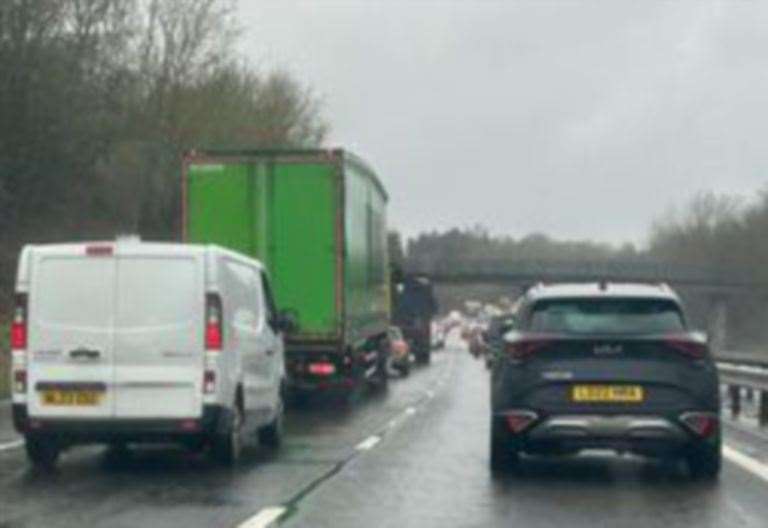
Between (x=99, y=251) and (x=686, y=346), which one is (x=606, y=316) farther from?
(x=99, y=251)

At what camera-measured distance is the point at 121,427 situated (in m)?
18.7

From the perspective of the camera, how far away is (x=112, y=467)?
19625 millimetres

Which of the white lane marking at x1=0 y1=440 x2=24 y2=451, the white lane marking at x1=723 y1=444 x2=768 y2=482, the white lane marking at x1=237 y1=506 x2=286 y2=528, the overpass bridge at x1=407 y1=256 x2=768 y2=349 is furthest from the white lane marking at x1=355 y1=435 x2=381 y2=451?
the overpass bridge at x1=407 y1=256 x2=768 y2=349

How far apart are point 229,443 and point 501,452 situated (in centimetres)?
250

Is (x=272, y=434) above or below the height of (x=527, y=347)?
below

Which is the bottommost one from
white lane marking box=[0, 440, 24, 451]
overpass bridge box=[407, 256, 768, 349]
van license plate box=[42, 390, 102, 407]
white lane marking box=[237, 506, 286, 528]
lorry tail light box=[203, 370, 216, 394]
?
white lane marking box=[237, 506, 286, 528]

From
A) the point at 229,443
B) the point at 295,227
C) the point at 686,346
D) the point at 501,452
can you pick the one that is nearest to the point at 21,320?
the point at 229,443

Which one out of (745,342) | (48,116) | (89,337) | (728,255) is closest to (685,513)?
(89,337)

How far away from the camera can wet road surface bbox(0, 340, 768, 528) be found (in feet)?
49.2

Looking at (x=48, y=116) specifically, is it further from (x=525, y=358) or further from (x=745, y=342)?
(x=745, y=342)

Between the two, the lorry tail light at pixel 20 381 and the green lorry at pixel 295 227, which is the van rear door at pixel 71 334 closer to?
the lorry tail light at pixel 20 381

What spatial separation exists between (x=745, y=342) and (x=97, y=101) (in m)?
67.8

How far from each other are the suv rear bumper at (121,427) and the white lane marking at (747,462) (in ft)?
16.2

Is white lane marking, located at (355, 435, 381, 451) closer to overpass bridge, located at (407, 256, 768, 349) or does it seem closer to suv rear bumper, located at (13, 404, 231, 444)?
suv rear bumper, located at (13, 404, 231, 444)
